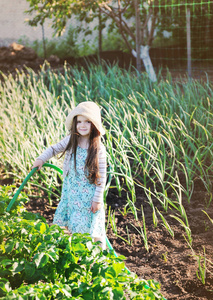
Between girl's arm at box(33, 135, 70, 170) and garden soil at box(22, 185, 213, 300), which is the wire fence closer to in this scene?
garden soil at box(22, 185, 213, 300)

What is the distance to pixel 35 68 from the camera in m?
7.73

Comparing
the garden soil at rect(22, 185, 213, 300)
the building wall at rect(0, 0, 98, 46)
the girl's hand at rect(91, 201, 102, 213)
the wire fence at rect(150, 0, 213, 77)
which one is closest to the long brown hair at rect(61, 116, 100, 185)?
the girl's hand at rect(91, 201, 102, 213)

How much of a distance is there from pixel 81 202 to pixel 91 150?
11.6 inches

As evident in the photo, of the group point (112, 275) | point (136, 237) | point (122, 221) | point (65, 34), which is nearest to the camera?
point (112, 275)

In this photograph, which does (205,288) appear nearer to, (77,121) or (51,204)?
(77,121)

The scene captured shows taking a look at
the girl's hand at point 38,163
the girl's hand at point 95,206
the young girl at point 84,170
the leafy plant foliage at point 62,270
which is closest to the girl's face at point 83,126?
the young girl at point 84,170

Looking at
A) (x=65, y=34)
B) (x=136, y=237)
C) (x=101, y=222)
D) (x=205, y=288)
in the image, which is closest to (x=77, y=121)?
(x=101, y=222)

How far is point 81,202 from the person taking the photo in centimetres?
227

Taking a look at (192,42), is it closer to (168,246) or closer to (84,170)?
(168,246)

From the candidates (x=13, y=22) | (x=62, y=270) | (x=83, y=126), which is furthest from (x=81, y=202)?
(x=13, y=22)

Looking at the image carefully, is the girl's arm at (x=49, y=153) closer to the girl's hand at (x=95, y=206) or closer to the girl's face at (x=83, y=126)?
the girl's face at (x=83, y=126)

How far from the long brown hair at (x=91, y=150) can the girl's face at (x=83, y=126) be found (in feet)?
0.12

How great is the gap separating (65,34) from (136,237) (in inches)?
306

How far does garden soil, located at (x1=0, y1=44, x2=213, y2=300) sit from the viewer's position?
2.10 metres
